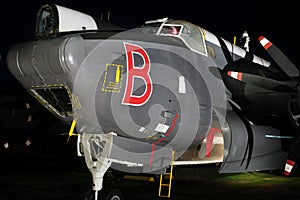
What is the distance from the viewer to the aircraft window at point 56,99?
21.5ft

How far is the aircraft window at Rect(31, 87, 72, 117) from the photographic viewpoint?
6539mm

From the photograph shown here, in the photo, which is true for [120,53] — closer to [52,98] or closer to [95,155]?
[52,98]

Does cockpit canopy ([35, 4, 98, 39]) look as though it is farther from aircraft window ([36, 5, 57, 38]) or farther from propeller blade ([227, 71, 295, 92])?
propeller blade ([227, 71, 295, 92])

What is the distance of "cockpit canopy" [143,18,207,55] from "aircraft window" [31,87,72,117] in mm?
2534

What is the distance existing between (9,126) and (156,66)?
927 centimetres

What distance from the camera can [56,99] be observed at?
22.2 ft

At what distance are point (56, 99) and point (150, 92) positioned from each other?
1699 mm

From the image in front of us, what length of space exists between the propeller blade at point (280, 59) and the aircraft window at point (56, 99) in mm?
5027

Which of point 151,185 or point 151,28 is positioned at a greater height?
point 151,28

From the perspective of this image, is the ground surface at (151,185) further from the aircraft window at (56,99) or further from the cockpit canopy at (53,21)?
the cockpit canopy at (53,21)

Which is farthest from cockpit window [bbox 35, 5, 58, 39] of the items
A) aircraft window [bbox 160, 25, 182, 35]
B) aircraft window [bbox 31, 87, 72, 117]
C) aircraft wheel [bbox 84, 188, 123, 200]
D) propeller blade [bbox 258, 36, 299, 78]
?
propeller blade [bbox 258, 36, 299, 78]

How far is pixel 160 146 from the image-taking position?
25.6 ft

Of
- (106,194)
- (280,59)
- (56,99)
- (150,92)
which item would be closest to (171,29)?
(150,92)

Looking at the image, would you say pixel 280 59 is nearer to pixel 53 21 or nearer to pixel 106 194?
pixel 106 194
